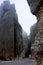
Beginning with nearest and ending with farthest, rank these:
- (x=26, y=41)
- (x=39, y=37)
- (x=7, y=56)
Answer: (x=39, y=37)
(x=7, y=56)
(x=26, y=41)

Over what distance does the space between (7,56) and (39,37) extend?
17470 millimetres

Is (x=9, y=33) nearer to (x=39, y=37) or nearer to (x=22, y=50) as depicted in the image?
(x=22, y=50)

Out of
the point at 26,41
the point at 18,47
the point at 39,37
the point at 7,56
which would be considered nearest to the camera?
the point at 39,37

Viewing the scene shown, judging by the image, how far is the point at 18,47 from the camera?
20.5m

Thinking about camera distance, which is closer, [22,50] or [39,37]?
[39,37]

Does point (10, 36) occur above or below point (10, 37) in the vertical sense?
above

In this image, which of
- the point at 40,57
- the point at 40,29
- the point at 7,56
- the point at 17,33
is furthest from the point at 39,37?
the point at 17,33

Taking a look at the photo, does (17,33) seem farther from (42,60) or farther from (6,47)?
(42,60)

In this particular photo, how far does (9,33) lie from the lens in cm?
2011

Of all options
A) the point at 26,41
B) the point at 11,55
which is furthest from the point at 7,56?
the point at 26,41

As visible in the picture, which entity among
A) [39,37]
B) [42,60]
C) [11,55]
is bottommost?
[11,55]

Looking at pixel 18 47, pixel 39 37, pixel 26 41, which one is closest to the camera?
pixel 39 37

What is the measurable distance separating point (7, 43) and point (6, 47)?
0.48 meters

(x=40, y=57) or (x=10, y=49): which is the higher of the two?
(x=40, y=57)
